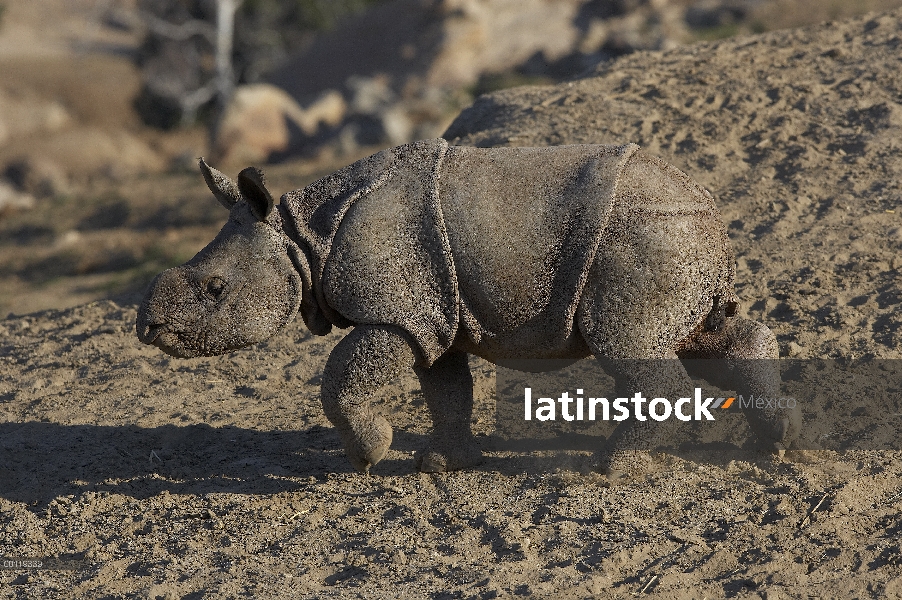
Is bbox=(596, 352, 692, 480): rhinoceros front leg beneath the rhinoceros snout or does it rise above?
beneath

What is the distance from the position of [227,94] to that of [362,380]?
24024 millimetres

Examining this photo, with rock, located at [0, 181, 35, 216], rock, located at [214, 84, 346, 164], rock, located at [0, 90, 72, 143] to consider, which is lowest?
rock, located at [0, 181, 35, 216]

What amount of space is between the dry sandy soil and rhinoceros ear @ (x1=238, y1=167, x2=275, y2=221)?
5.10ft

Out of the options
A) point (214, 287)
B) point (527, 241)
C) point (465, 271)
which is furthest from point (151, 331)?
point (527, 241)

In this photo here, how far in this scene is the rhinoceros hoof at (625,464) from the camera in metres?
5.25

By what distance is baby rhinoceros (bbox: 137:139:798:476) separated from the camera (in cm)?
491

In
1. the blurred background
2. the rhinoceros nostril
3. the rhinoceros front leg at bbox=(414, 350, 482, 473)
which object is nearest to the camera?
the rhinoceros nostril

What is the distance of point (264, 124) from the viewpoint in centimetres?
2073

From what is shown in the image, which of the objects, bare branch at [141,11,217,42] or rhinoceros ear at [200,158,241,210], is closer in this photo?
rhinoceros ear at [200,158,241,210]

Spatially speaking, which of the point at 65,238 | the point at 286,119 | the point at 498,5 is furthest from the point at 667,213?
the point at 498,5

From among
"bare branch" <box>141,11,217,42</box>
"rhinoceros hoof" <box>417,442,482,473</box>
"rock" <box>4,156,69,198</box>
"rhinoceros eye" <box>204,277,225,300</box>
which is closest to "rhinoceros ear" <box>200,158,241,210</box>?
"rhinoceros eye" <box>204,277,225,300</box>

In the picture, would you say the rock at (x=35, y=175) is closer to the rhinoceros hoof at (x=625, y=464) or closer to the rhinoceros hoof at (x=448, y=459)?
the rhinoceros hoof at (x=448, y=459)

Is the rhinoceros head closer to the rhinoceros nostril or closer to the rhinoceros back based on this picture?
the rhinoceros nostril

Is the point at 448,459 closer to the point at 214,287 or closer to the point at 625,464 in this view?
the point at 625,464
